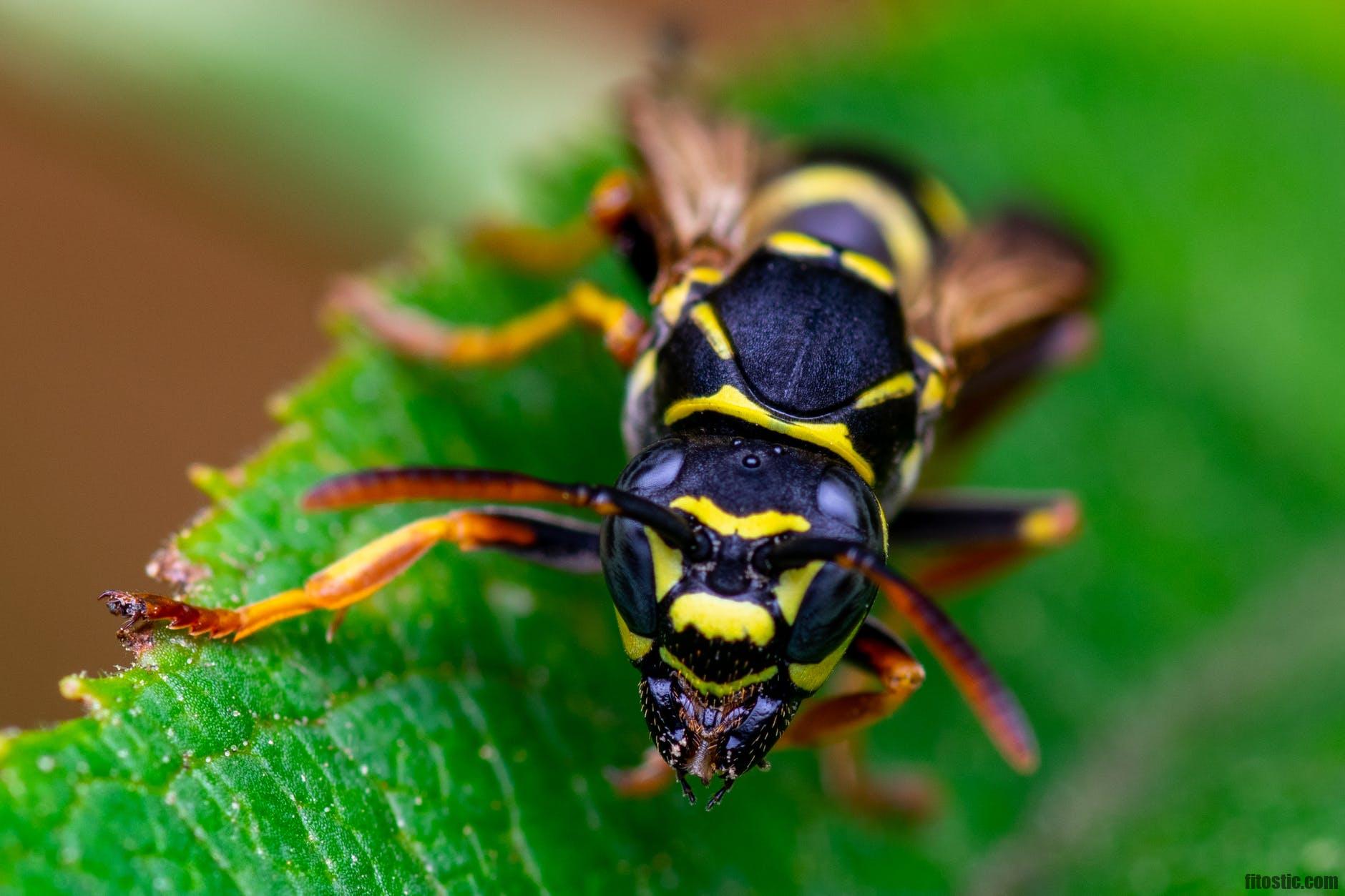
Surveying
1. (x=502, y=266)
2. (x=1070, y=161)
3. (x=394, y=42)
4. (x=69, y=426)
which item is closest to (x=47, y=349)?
(x=69, y=426)

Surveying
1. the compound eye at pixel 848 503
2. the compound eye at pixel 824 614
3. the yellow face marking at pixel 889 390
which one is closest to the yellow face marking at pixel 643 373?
the yellow face marking at pixel 889 390

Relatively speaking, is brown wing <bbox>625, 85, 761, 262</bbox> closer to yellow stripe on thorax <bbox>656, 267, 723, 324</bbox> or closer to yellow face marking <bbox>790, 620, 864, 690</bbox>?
yellow stripe on thorax <bbox>656, 267, 723, 324</bbox>

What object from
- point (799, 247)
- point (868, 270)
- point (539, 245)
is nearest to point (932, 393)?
point (868, 270)

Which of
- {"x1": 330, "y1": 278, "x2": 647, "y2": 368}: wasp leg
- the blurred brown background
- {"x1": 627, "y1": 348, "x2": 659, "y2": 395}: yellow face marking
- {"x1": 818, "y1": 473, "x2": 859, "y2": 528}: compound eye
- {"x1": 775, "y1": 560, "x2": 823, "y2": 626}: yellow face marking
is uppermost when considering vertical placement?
the blurred brown background

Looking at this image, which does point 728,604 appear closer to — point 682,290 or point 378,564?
point 378,564

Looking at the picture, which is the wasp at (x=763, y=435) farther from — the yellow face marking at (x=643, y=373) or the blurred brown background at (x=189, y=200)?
the blurred brown background at (x=189, y=200)

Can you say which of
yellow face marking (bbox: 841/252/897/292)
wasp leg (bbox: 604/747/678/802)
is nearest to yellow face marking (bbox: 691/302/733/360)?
yellow face marking (bbox: 841/252/897/292)
